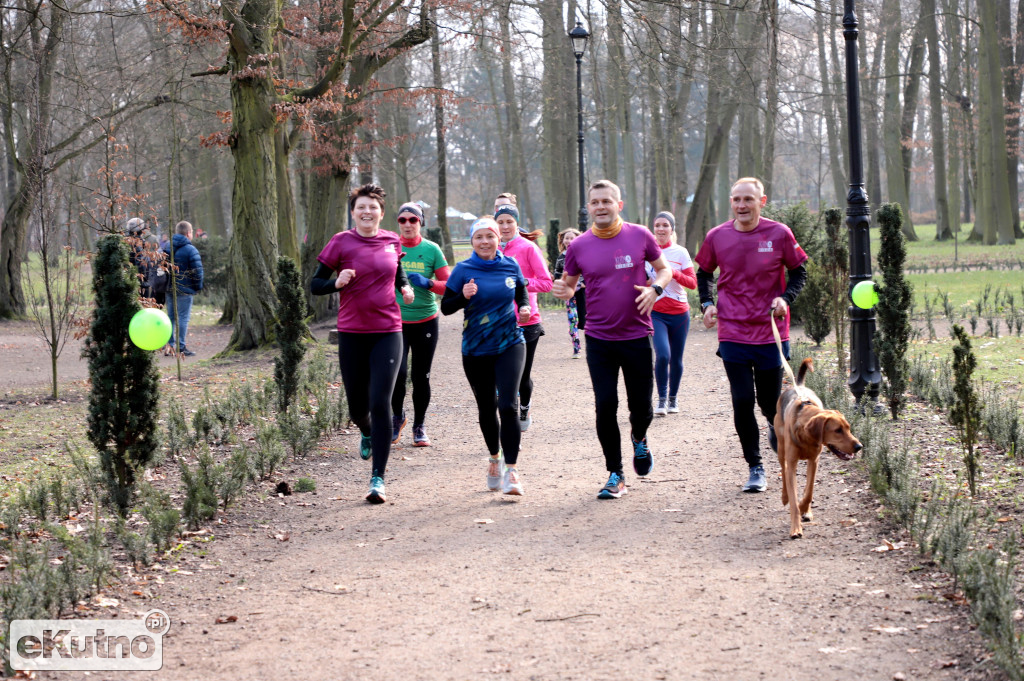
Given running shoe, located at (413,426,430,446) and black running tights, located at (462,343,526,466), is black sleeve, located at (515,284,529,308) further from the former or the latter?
running shoe, located at (413,426,430,446)

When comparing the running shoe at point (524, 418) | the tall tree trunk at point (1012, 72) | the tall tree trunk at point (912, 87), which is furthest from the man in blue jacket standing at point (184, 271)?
the tall tree trunk at point (912, 87)

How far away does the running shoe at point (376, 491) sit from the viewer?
6895mm

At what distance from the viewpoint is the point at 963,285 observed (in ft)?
71.5

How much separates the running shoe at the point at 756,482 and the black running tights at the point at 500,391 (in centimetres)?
156

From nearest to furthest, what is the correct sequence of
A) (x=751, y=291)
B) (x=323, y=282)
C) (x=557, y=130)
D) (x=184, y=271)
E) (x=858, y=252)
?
(x=751, y=291)
(x=323, y=282)
(x=858, y=252)
(x=184, y=271)
(x=557, y=130)

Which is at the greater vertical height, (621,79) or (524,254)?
(621,79)

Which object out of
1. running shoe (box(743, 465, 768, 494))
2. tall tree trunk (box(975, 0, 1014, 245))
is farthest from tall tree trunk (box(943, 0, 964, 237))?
running shoe (box(743, 465, 768, 494))

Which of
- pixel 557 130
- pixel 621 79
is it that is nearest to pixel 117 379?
pixel 621 79

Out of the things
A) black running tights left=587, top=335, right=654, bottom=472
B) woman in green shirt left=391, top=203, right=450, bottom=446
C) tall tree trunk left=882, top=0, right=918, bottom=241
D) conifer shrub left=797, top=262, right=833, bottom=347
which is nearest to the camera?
black running tights left=587, top=335, right=654, bottom=472

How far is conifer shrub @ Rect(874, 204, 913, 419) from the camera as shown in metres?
8.83

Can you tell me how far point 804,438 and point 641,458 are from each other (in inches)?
60.2

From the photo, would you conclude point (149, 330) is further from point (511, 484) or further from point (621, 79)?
point (621, 79)

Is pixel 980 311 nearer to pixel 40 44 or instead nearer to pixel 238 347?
pixel 238 347

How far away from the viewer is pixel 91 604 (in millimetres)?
4883
